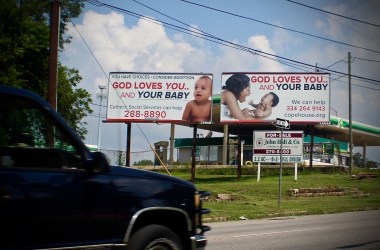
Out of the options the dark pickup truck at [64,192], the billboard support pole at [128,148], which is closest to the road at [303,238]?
the dark pickup truck at [64,192]

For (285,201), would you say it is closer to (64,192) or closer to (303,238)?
(303,238)

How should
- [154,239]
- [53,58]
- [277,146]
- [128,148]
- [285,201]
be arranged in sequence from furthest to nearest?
[128,148]
[277,146]
[285,201]
[53,58]
[154,239]

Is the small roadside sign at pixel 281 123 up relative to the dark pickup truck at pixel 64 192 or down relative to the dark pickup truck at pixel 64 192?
up

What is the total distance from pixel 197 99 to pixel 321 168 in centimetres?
1232

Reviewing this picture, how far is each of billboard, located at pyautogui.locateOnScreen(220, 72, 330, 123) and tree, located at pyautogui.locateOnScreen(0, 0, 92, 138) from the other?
40.8ft

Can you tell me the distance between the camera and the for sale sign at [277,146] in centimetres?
2850

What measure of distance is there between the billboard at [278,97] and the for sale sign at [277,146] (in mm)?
8252

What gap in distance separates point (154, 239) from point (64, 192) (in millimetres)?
1174

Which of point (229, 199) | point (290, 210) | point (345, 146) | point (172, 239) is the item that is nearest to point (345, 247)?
point (172, 239)

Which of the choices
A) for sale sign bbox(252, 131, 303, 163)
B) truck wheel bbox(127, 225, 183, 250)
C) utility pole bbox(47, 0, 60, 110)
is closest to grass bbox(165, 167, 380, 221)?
for sale sign bbox(252, 131, 303, 163)

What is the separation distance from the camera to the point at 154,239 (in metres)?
5.19

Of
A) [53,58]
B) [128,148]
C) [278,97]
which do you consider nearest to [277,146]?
[278,97]

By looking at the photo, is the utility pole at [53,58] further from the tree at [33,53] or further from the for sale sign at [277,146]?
the for sale sign at [277,146]

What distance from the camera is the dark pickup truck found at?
4.20 metres
